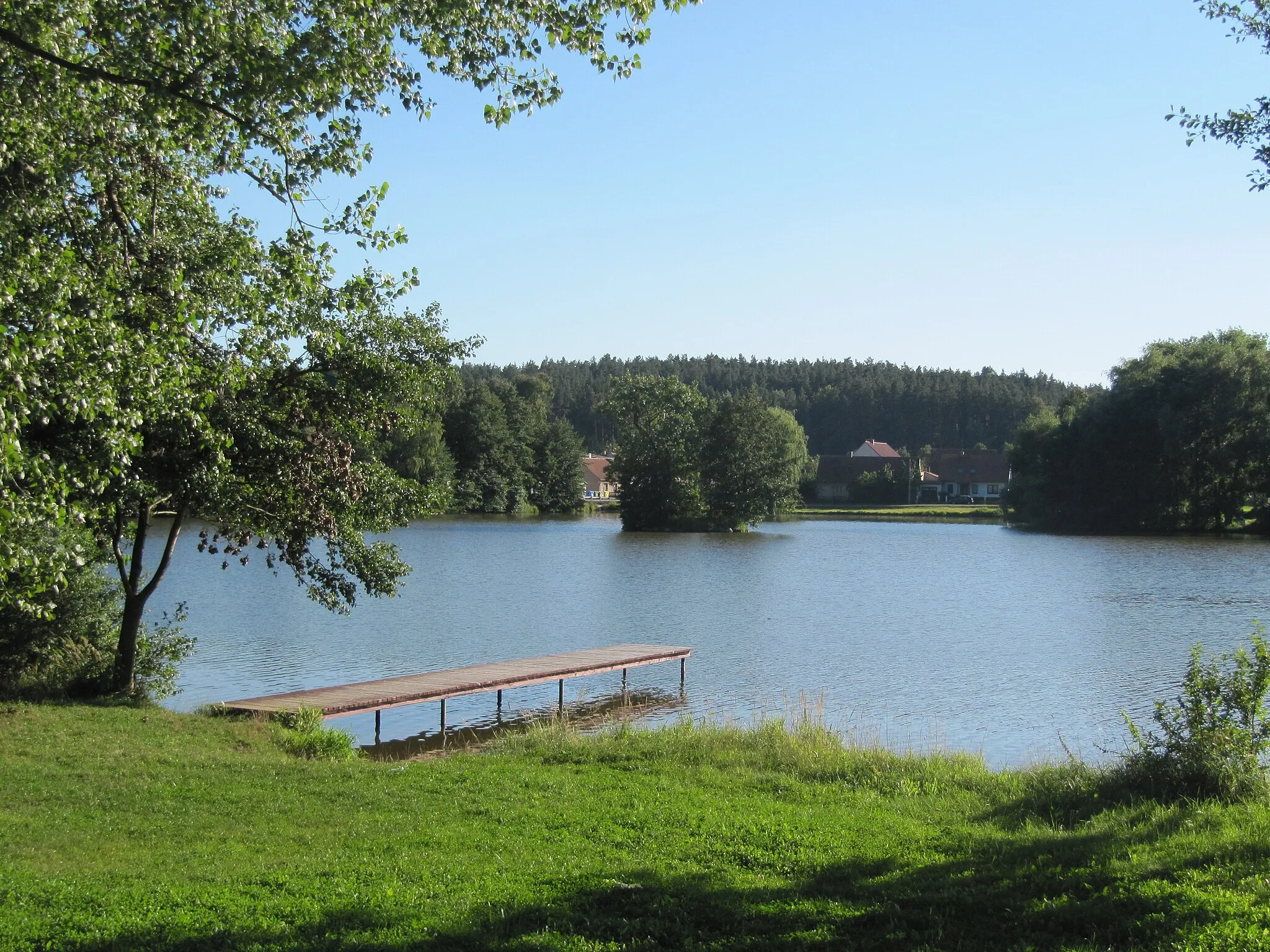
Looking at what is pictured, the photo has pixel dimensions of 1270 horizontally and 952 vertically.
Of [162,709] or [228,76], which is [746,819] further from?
[162,709]

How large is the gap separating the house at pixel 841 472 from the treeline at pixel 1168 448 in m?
40.6

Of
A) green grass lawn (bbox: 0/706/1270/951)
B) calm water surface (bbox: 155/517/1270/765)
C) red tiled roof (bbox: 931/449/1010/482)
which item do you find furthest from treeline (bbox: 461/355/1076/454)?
green grass lawn (bbox: 0/706/1270/951)

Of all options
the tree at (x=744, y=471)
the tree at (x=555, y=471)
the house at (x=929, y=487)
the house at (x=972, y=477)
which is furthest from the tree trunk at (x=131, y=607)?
the house at (x=972, y=477)

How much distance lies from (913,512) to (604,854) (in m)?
90.1

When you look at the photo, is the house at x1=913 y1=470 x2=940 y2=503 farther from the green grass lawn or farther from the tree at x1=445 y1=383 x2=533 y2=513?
the green grass lawn

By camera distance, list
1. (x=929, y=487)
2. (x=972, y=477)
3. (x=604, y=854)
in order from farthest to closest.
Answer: (x=972, y=477), (x=929, y=487), (x=604, y=854)

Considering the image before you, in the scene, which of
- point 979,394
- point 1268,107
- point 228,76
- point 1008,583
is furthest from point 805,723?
point 979,394

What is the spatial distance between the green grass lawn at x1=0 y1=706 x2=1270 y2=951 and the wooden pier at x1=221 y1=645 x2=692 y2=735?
10.9 feet

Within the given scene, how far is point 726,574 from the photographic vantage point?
4206 centimetres

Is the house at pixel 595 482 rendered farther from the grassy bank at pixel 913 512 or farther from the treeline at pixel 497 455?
the grassy bank at pixel 913 512

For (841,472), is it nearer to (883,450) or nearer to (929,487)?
(929,487)

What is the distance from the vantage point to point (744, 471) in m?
71.3

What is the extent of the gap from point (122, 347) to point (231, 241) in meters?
4.55

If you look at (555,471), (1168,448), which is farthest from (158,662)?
(555,471)
